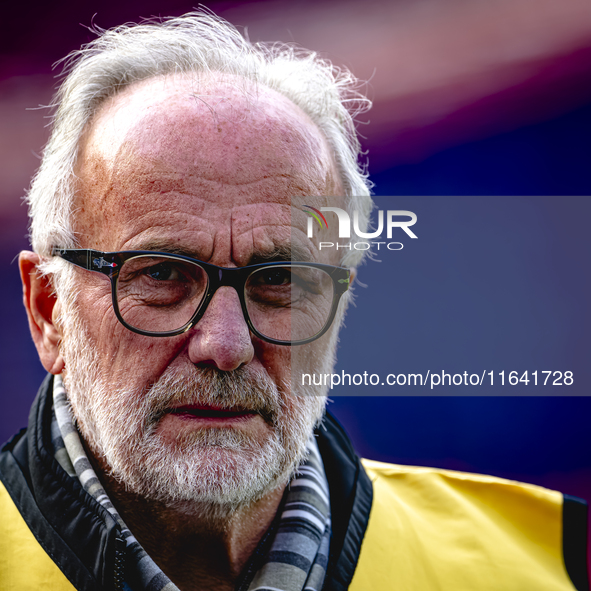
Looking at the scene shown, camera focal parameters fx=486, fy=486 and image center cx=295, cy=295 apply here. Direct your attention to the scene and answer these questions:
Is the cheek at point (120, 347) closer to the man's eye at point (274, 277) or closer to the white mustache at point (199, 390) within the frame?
the white mustache at point (199, 390)

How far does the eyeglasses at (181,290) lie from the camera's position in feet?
3.83

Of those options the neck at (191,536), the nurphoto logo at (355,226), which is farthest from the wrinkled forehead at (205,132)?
the neck at (191,536)

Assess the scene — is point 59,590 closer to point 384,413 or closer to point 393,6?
point 384,413

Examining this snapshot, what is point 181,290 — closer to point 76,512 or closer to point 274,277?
point 274,277

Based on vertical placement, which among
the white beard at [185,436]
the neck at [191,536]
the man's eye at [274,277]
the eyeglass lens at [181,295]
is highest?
the man's eye at [274,277]

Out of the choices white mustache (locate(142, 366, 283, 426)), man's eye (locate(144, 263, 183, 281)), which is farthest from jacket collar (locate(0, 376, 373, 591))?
man's eye (locate(144, 263, 183, 281))

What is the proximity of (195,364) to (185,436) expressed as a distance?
173mm

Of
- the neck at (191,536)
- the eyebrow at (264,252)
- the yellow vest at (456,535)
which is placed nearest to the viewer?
the eyebrow at (264,252)

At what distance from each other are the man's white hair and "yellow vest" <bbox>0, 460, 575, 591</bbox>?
Result: 30.9 inches

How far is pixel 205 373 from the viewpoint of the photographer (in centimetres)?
114

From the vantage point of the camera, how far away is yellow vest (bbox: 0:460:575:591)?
143 cm

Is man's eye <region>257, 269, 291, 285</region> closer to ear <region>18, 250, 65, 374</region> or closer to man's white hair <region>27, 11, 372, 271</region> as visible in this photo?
man's white hair <region>27, 11, 372, 271</region>

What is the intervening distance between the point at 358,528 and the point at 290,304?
0.72 meters

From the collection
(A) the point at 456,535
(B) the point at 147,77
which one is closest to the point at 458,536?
(A) the point at 456,535
